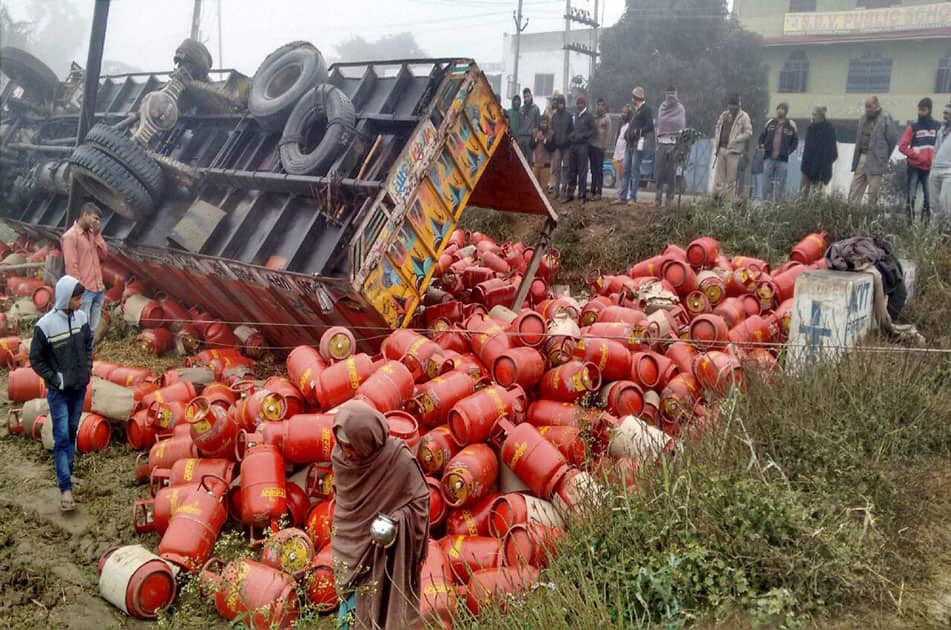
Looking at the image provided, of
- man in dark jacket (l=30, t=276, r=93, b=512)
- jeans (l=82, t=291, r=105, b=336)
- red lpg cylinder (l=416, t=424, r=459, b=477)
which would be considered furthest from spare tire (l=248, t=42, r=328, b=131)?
red lpg cylinder (l=416, t=424, r=459, b=477)

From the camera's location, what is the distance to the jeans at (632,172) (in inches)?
466

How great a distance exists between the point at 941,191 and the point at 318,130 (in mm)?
7425

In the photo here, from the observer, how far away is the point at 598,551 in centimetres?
354

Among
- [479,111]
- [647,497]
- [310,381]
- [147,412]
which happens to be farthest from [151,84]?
[647,497]

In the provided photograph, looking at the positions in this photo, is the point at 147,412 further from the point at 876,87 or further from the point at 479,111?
the point at 876,87

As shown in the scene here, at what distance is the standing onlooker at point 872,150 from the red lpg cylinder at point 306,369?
7.60 m

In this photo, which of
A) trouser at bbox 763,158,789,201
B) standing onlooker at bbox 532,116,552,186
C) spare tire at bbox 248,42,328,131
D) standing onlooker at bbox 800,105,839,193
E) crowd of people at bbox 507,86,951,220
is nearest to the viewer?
spare tire at bbox 248,42,328,131

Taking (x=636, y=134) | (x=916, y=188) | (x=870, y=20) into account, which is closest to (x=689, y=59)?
(x=870, y=20)

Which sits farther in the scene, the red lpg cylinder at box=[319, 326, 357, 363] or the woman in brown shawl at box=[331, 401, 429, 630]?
the red lpg cylinder at box=[319, 326, 357, 363]

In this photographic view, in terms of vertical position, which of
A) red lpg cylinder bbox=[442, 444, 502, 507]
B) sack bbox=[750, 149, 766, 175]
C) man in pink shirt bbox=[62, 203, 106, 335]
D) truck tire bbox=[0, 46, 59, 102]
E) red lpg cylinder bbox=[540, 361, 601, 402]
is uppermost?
truck tire bbox=[0, 46, 59, 102]

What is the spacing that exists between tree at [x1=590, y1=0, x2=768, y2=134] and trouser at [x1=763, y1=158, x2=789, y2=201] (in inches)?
541

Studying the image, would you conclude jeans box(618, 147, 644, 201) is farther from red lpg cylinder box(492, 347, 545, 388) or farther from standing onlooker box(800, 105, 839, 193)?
red lpg cylinder box(492, 347, 545, 388)

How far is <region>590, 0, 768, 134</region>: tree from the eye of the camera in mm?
24547

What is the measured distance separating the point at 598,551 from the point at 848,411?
6.71ft
